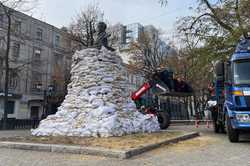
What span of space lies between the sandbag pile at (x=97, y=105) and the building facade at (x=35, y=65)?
69.4ft

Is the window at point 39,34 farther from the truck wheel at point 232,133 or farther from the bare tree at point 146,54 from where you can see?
the truck wheel at point 232,133

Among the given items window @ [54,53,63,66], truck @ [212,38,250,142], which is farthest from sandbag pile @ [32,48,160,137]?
window @ [54,53,63,66]

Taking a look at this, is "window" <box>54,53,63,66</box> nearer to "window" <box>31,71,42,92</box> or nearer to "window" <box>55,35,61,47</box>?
"window" <box>55,35,61,47</box>

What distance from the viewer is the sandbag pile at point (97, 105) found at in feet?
→ 40.7

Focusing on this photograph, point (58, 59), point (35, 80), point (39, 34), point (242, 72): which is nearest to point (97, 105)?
point (242, 72)

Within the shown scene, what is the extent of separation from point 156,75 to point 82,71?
4695mm

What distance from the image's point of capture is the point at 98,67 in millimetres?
14312

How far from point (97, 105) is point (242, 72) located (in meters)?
5.86

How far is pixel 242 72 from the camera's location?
11047 mm

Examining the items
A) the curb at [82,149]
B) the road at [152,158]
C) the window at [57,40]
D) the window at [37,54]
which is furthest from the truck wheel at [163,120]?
the window at [57,40]

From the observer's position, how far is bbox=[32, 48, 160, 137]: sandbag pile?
1240 centimetres

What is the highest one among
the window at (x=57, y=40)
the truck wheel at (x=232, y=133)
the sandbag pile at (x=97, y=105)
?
the window at (x=57, y=40)

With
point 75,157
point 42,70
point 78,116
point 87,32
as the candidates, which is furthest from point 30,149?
point 42,70

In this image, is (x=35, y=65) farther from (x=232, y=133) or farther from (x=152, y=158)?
(x=152, y=158)
